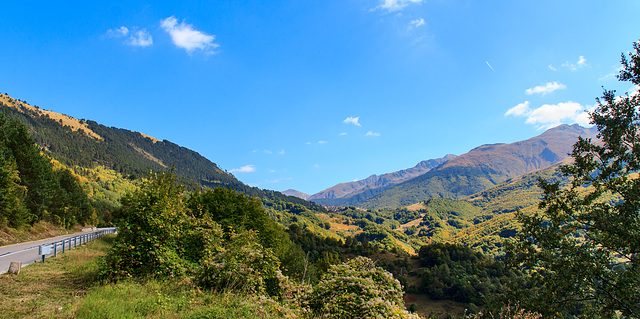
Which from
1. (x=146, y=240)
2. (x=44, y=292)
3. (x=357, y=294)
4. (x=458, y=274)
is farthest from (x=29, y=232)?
(x=458, y=274)

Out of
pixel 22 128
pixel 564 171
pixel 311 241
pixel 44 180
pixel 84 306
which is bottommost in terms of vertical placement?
pixel 311 241

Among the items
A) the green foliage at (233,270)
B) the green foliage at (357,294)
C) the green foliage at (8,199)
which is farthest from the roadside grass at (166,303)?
the green foliage at (8,199)

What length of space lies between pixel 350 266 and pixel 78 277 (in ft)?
28.1

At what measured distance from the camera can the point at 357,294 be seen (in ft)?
26.0

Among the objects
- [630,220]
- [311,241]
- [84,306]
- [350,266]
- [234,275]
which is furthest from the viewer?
[311,241]

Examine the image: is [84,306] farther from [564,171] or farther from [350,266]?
[564,171]

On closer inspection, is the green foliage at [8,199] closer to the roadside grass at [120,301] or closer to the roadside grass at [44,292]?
the roadside grass at [44,292]

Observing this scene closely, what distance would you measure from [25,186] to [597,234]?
5159cm

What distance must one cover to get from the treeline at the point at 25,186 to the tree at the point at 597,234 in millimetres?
39246

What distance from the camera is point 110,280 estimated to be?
830cm

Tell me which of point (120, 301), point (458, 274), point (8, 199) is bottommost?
point (458, 274)

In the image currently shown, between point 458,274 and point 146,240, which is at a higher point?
point 146,240

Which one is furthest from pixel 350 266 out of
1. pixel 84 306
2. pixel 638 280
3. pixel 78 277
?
pixel 638 280

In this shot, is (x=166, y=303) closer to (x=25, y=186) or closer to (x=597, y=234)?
(x=597, y=234)
